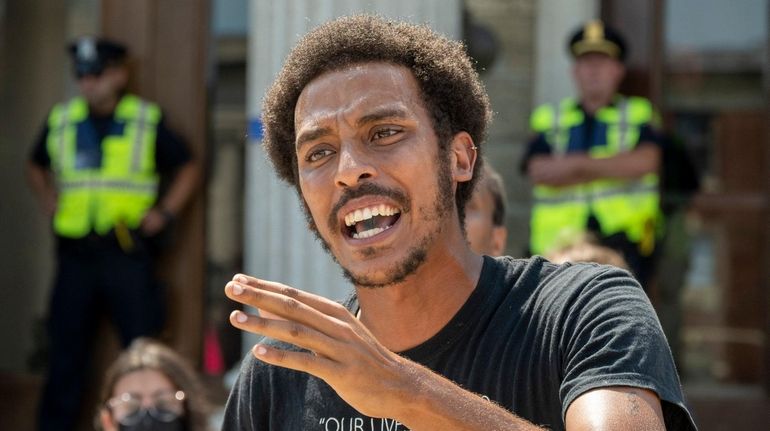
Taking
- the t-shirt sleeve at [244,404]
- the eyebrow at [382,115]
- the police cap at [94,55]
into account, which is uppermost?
the police cap at [94,55]

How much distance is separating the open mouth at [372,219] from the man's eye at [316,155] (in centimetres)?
14

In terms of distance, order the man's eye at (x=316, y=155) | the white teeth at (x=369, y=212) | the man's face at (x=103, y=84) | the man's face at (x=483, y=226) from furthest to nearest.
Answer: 1. the man's face at (x=103, y=84)
2. the man's face at (x=483, y=226)
3. the man's eye at (x=316, y=155)
4. the white teeth at (x=369, y=212)

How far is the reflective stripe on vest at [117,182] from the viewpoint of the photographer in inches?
240

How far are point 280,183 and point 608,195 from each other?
1.45 m

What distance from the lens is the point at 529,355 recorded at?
2172mm

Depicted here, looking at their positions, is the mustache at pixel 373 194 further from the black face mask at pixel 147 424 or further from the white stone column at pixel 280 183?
the white stone column at pixel 280 183

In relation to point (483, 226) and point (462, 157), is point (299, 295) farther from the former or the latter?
point (483, 226)

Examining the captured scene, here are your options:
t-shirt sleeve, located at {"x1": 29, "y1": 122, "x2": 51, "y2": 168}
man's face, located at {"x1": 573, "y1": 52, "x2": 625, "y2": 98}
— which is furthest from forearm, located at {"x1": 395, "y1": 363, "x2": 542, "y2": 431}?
t-shirt sleeve, located at {"x1": 29, "y1": 122, "x2": 51, "y2": 168}

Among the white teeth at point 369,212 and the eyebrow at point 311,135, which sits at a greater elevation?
the eyebrow at point 311,135

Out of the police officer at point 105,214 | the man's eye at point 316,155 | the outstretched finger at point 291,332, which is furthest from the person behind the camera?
the police officer at point 105,214

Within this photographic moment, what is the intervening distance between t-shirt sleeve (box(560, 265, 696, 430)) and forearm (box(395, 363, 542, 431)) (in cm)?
18

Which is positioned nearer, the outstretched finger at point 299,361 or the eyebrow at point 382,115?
the outstretched finger at point 299,361

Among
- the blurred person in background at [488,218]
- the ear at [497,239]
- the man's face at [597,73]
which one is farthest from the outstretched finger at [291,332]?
the man's face at [597,73]

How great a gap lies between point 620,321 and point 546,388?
175 millimetres
